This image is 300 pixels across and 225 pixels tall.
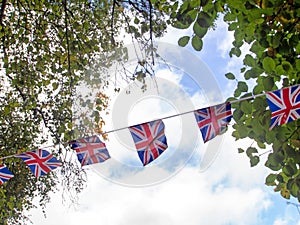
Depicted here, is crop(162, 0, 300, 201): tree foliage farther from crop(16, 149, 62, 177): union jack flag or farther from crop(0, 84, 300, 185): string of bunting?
crop(16, 149, 62, 177): union jack flag

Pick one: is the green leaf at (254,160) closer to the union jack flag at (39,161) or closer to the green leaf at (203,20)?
the green leaf at (203,20)

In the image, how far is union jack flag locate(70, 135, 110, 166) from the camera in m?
4.16

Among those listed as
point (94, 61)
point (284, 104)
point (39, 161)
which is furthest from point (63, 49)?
point (284, 104)

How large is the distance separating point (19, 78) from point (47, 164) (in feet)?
4.42

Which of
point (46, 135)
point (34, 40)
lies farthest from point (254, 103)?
point (46, 135)

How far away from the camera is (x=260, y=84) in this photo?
6.52 feet

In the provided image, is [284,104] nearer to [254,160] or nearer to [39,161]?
[254,160]

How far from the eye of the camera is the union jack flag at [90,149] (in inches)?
164

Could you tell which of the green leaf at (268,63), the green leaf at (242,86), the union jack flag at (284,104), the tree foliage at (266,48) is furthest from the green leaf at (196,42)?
the union jack flag at (284,104)

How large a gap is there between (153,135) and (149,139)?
6cm

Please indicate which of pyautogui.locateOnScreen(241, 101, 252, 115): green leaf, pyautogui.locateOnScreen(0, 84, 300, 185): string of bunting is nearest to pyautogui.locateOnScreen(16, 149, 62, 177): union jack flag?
pyautogui.locateOnScreen(0, 84, 300, 185): string of bunting

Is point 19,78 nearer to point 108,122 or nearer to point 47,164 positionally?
point 47,164

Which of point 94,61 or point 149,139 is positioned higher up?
point 94,61

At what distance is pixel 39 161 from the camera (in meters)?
4.27
